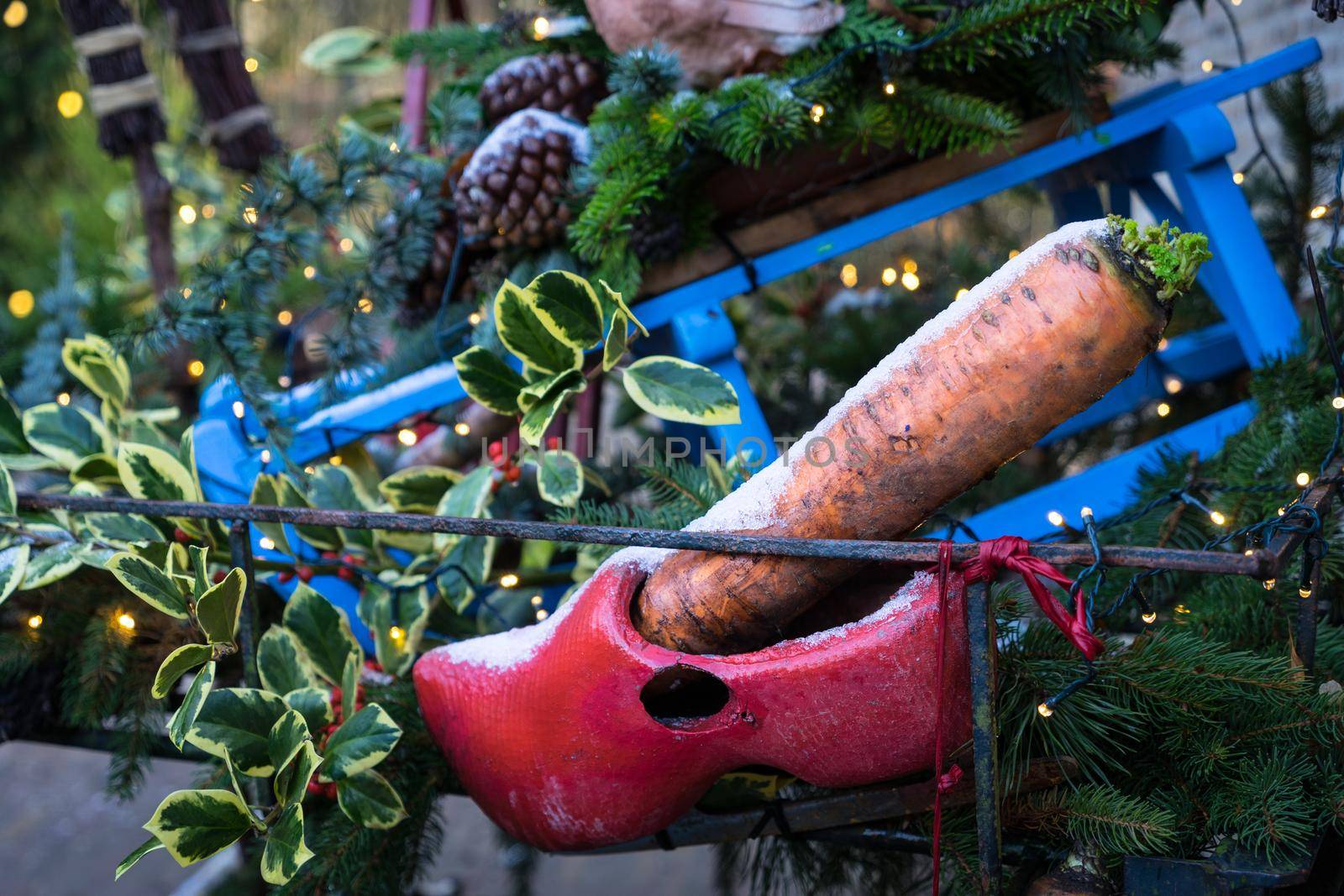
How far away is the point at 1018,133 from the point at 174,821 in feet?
2.47

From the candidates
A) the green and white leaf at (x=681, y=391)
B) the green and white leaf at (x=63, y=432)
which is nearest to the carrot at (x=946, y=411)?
the green and white leaf at (x=681, y=391)

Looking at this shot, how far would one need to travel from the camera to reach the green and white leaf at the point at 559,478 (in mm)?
794

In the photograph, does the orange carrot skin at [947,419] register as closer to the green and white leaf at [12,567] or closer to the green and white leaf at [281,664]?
the green and white leaf at [281,664]

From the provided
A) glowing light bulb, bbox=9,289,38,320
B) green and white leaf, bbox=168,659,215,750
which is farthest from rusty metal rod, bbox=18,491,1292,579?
glowing light bulb, bbox=9,289,38,320

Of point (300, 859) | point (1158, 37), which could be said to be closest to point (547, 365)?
point (300, 859)

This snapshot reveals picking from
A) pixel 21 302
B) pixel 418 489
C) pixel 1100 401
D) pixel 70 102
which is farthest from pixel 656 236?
pixel 70 102

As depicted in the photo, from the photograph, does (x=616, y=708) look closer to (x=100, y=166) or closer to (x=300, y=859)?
(x=300, y=859)

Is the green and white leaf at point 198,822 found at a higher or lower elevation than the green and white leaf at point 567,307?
lower

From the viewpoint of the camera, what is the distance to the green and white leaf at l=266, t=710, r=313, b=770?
67 centimetres

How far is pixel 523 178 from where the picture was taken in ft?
2.97

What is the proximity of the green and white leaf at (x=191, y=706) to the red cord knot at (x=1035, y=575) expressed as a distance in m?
0.46

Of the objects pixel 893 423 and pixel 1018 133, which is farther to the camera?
pixel 1018 133

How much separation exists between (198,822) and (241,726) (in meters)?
0.06

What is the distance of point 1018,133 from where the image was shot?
81 cm
